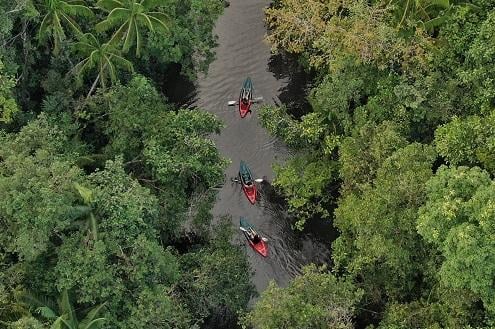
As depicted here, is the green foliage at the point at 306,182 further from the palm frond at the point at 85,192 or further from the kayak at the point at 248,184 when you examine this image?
the palm frond at the point at 85,192

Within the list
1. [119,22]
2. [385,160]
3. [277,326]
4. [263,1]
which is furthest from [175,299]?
[263,1]

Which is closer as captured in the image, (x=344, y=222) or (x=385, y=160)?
(x=385, y=160)

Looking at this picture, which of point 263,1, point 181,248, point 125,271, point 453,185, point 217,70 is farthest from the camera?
point 263,1

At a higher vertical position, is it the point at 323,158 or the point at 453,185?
the point at 453,185

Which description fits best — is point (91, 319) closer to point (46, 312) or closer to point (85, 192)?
point (46, 312)

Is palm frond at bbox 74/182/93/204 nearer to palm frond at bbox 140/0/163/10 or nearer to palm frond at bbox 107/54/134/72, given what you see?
palm frond at bbox 107/54/134/72

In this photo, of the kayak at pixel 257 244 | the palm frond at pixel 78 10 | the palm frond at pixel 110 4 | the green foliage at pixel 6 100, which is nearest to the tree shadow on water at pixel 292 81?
the kayak at pixel 257 244

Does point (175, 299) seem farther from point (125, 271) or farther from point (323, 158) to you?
point (323, 158)
